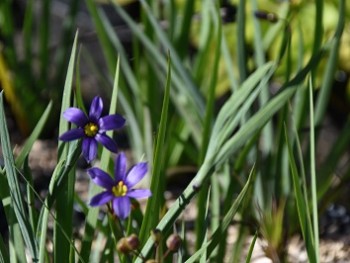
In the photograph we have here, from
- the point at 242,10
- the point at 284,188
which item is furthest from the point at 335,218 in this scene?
the point at 242,10

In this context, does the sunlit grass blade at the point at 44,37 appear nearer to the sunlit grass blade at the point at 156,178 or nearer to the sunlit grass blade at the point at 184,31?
the sunlit grass blade at the point at 184,31

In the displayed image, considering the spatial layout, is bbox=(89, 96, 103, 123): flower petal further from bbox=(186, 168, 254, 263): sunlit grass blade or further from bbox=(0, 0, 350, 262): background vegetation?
bbox=(186, 168, 254, 263): sunlit grass blade

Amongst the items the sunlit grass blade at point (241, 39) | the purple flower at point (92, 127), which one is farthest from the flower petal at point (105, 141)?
the sunlit grass blade at point (241, 39)

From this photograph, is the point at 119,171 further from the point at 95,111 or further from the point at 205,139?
the point at 205,139

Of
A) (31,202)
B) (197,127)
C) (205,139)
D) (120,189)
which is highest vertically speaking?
(120,189)

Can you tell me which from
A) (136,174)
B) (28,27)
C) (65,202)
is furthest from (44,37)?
(136,174)

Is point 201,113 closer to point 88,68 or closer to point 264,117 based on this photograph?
point 264,117
